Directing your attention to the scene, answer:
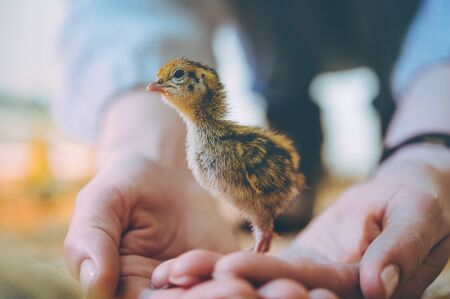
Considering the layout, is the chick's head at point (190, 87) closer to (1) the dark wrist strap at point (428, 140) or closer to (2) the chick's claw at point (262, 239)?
(2) the chick's claw at point (262, 239)

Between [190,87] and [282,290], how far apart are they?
26cm

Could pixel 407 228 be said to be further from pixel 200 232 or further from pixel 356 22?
pixel 356 22

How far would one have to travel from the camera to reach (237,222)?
42.6 inches

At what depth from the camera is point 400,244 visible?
640 millimetres

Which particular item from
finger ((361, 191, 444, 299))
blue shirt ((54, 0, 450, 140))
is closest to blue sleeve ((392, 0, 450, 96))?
blue shirt ((54, 0, 450, 140))

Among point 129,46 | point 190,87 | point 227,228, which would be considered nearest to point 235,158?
point 190,87

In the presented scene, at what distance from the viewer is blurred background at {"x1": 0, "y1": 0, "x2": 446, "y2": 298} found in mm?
947

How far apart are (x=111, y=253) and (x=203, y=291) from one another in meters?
0.15

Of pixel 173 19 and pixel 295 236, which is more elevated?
pixel 173 19

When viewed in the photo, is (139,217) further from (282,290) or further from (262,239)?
(282,290)

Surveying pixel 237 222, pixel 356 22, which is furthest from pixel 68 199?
pixel 356 22

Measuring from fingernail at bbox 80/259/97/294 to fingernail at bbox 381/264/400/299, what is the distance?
1.12 feet

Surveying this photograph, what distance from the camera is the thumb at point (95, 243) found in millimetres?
602

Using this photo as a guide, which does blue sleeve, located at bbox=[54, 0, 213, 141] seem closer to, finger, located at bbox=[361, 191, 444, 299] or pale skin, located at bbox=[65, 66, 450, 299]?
pale skin, located at bbox=[65, 66, 450, 299]
